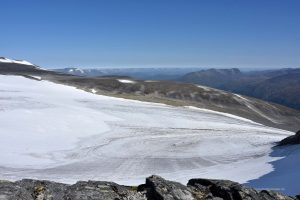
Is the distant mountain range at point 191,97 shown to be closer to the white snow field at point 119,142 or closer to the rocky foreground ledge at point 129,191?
the white snow field at point 119,142

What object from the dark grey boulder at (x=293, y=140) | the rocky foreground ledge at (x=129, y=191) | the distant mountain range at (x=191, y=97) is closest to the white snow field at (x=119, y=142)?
the dark grey boulder at (x=293, y=140)

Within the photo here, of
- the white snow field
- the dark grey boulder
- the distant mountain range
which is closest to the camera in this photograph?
the white snow field

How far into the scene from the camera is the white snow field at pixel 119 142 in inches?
1072

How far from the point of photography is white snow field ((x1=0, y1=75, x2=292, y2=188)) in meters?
27.2

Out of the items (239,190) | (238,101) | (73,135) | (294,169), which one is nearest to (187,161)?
(294,169)

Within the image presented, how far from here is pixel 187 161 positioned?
31.0 metres

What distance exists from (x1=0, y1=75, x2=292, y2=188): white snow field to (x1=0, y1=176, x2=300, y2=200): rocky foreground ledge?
40.9 feet

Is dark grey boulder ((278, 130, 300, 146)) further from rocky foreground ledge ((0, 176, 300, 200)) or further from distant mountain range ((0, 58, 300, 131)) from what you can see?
distant mountain range ((0, 58, 300, 131))

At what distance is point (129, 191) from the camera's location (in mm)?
10836

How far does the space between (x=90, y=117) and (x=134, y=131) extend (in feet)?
23.6

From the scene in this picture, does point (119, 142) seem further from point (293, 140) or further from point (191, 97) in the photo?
point (191, 97)

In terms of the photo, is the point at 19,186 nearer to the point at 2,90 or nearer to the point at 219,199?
the point at 219,199

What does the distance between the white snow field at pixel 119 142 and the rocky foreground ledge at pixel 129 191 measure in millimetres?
12480

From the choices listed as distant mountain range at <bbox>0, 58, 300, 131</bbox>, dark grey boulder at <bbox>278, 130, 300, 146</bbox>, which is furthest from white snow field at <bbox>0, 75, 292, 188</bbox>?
distant mountain range at <bbox>0, 58, 300, 131</bbox>
